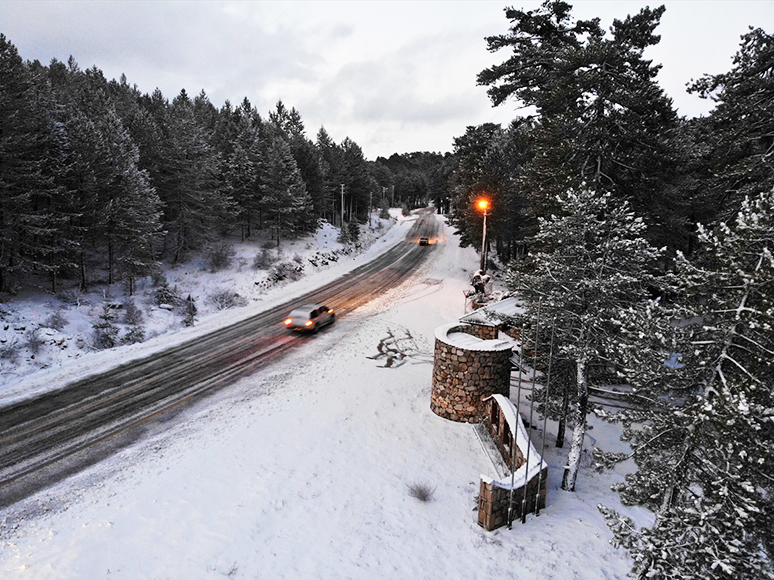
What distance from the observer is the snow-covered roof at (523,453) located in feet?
29.6

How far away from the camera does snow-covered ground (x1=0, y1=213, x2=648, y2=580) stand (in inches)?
308

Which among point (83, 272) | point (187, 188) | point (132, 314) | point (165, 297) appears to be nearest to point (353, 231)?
point (187, 188)

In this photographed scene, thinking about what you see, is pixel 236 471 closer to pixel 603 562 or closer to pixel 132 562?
pixel 132 562

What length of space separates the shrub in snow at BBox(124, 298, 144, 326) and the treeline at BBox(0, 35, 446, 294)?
12.3 ft

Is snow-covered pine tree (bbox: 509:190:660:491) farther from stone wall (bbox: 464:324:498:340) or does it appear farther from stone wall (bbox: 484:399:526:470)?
stone wall (bbox: 464:324:498:340)

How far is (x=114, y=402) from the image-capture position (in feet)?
47.1

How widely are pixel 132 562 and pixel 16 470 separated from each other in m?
5.65

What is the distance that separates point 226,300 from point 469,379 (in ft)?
67.7

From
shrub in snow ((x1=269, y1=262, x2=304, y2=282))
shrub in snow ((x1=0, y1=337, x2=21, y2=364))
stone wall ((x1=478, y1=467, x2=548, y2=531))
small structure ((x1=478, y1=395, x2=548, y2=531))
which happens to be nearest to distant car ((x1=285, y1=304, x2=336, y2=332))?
shrub in snow ((x1=269, y1=262, x2=304, y2=282))

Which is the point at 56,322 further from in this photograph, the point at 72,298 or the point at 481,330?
the point at 481,330

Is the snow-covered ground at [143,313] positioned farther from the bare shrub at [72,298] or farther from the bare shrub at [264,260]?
the bare shrub at [264,260]

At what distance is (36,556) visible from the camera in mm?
7668

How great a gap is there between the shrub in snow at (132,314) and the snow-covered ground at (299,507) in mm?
10784

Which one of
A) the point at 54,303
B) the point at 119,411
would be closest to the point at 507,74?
the point at 119,411
